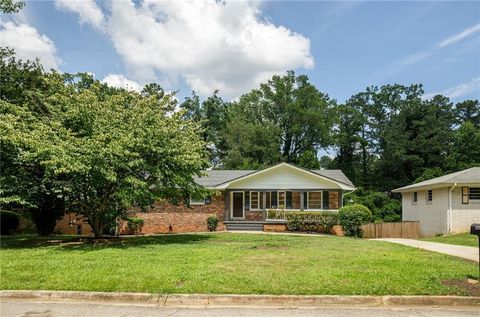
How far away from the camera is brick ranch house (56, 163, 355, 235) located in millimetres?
26688

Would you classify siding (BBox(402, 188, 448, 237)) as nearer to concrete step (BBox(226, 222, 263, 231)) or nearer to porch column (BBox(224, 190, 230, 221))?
concrete step (BBox(226, 222, 263, 231))

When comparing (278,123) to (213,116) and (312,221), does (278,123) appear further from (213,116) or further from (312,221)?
(312,221)

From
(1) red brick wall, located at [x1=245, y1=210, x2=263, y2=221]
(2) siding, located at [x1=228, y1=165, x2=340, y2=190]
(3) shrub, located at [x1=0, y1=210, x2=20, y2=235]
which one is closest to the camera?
(3) shrub, located at [x1=0, y1=210, x2=20, y2=235]

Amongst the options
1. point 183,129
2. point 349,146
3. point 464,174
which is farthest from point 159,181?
point 349,146

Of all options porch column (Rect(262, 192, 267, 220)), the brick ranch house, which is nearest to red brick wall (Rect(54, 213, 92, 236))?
the brick ranch house

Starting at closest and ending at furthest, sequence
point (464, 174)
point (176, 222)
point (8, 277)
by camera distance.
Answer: point (8, 277)
point (464, 174)
point (176, 222)

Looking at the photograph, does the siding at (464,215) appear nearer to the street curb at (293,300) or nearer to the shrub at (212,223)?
the shrub at (212,223)

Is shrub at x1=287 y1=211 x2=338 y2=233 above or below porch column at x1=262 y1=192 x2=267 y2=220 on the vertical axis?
below

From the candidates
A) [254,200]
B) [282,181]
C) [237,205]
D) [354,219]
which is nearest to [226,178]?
[237,205]

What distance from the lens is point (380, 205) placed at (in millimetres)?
A: 42750

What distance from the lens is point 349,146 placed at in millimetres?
52469

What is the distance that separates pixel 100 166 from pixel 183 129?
4.28 metres

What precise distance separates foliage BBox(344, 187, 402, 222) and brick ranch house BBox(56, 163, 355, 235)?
41.6ft

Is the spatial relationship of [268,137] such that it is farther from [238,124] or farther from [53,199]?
[53,199]
